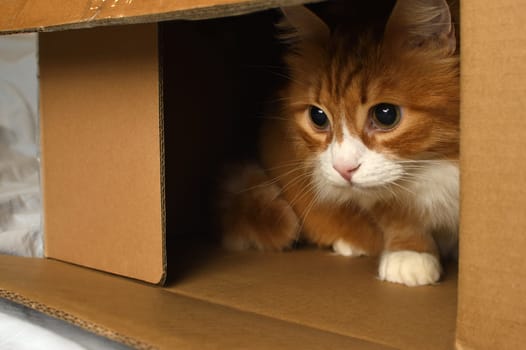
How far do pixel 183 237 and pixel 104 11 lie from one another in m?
0.88

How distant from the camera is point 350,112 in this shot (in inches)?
46.5

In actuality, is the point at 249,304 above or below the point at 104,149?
below

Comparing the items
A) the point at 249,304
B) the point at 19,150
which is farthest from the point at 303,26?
the point at 19,150

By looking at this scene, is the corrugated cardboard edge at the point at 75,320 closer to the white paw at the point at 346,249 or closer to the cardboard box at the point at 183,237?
the cardboard box at the point at 183,237

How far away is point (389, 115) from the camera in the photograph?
115cm

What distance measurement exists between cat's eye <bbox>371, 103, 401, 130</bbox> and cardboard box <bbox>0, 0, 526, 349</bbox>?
1.05 feet

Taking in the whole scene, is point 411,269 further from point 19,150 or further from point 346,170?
point 19,150

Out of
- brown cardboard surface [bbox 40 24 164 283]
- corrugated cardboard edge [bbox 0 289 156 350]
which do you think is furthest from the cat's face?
corrugated cardboard edge [bbox 0 289 156 350]

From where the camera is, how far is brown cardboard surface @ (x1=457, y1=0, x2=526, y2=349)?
27.4 inches

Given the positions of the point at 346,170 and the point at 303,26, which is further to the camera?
the point at 303,26

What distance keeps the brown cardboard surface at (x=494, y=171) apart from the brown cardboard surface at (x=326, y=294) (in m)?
0.16

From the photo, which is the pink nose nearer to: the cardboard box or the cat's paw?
the cardboard box

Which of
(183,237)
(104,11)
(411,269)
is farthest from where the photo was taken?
(183,237)

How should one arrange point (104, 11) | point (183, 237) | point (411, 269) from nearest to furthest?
point (104, 11) < point (411, 269) < point (183, 237)
